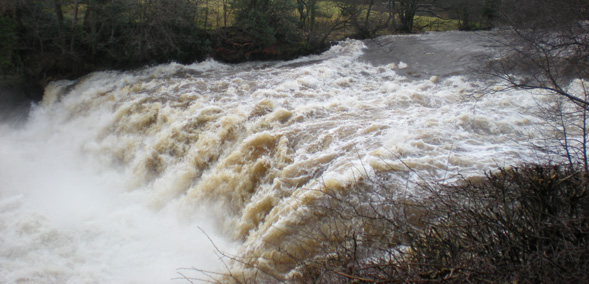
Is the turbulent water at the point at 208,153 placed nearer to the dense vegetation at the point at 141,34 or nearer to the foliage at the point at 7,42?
the dense vegetation at the point at 141,34

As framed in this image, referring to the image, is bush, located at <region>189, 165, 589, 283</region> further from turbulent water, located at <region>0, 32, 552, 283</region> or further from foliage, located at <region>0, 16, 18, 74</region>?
foliage, located at <region>0, 16, 18, 74</region>

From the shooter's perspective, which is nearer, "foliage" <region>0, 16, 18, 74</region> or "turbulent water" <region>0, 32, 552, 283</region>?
"turbulent water" <region>0, 32, 552, 283</region>

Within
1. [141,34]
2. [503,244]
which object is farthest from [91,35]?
[503,244]

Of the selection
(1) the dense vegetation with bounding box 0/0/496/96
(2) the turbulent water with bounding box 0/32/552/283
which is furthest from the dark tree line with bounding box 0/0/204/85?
(2) the turbulent water with bounding box 0/32/552/283

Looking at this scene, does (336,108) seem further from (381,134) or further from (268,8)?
(268,8)

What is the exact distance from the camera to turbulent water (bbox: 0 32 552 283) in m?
5.83

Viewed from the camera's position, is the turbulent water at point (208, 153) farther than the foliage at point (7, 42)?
No

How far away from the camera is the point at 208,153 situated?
7754 mm

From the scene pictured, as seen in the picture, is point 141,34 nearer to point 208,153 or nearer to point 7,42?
point 7,42

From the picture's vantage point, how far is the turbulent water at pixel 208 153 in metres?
5.83

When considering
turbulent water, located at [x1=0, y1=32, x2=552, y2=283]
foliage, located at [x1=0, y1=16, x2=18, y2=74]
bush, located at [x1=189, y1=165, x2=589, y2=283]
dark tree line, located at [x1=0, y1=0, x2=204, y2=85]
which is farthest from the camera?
dark tree line, located at [x1=0, y1=0, x2=204, y2=85]

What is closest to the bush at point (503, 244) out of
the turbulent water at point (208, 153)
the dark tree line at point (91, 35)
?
the turbulent water at point (208, 153)

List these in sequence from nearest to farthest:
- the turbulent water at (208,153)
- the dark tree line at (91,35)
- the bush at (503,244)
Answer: the bush at (503,244) → the turbulent water at (208,153) → the dark tree line at (91,35)

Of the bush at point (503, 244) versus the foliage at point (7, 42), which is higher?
the foliage at point (7, 42)
